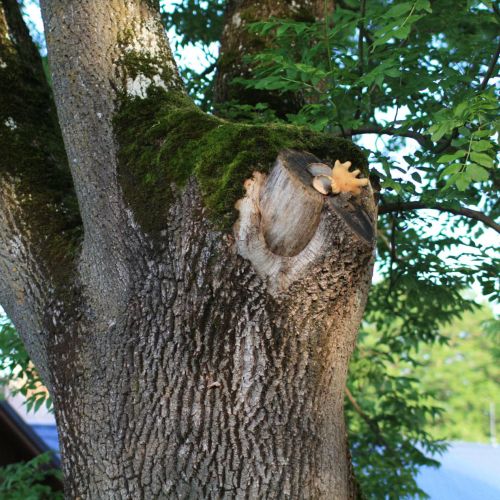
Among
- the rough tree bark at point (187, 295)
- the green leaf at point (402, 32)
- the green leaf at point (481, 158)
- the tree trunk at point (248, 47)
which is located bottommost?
the rough tree bark at point (187, 295)

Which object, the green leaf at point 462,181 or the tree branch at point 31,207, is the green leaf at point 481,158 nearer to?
the green leaf at point 462,181

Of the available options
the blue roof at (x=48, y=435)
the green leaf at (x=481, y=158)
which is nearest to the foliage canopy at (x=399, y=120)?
the green leaf at (x=481, y=158)

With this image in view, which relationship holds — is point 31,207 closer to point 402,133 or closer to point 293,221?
point 293,221

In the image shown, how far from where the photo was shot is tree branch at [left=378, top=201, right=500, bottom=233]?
339cm

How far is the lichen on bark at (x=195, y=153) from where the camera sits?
2.36 m

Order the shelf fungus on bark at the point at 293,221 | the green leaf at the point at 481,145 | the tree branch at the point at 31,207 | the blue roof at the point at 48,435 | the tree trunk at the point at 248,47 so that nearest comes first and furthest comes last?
1. the shelf fungus on bark at the point at 293,221
2. the green leaf at the point at 481,145
3. the tree branch at the point at 31,207
4. the tree trunk at the point at 248,47
5. the blue roof at the point at 48,435

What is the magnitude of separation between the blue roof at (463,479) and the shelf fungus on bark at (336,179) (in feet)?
15.5

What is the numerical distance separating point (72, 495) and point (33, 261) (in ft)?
3.10

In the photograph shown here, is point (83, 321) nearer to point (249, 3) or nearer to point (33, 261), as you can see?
point (33, 261)

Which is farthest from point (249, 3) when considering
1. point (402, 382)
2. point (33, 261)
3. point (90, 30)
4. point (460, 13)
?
point (402, 382)

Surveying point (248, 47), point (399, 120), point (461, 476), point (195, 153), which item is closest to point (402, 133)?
point (399, 120)

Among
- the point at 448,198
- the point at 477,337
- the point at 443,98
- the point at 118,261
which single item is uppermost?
the point at 477,337

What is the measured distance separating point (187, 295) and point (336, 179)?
2.15ft

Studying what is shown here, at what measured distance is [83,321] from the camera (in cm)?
266
